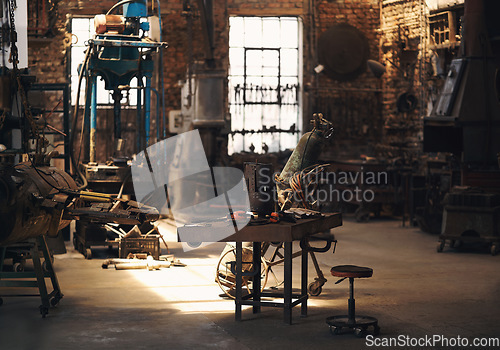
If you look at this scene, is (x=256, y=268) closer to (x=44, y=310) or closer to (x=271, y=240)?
(x=271, y=240)

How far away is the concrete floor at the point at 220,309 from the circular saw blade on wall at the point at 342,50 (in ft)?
20.4

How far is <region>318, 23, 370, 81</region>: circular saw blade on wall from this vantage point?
14461mm

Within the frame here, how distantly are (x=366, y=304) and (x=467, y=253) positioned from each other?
11.8ft

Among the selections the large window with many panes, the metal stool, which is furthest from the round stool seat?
the large window with many panes

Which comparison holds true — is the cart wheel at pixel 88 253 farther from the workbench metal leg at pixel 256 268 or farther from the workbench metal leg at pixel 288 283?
the workbench metal leg at pixel 288 283

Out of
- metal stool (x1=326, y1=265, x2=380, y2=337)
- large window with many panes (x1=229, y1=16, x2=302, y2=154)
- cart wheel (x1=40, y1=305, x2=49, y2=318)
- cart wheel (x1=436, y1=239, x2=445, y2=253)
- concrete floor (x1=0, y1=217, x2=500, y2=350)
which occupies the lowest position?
cart wheel (x1=436, y1=239, x2=445, y2=253)

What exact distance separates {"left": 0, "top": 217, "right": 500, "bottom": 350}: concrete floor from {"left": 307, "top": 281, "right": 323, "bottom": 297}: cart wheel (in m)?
0.12

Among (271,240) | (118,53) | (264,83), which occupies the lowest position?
(271,240)

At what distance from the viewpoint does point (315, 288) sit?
22.1ft

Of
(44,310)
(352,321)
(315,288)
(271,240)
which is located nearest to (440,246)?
(315,288)

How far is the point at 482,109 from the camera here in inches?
415

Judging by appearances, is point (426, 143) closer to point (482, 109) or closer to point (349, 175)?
point (482, 109)

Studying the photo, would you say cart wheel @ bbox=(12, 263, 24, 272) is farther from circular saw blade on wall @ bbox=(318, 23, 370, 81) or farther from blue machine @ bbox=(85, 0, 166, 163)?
circular saw blade on wall @ bbox=(318, 23, 370, 81)

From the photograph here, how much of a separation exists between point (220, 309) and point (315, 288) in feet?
3.33
